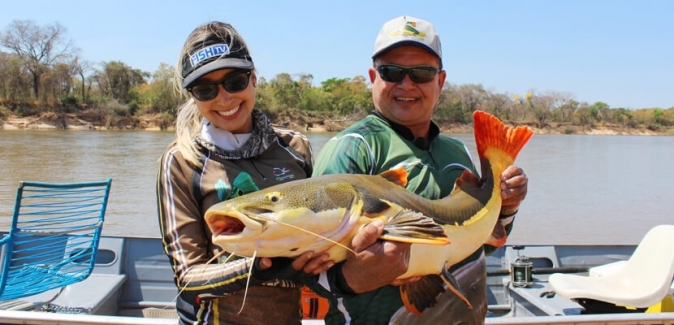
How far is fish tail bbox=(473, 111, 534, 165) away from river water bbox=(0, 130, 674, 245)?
1099 centimetres

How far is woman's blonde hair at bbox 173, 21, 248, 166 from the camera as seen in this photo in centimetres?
230

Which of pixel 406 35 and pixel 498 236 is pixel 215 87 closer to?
pixel 406 35

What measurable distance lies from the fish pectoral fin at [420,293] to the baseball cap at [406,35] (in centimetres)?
90

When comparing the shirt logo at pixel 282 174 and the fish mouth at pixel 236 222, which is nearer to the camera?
the fish mouth at pixel 236 222

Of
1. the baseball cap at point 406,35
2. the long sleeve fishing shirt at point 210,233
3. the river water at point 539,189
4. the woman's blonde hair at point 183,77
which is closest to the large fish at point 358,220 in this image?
the long sleeve fishing shirt at point 210,233

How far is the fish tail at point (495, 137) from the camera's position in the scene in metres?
2.41

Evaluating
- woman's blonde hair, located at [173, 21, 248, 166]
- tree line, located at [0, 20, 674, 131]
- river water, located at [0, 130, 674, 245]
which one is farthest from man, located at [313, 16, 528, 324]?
tree line, located at [0, 20, 674, 131]

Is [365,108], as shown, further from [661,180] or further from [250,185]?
[250,185]

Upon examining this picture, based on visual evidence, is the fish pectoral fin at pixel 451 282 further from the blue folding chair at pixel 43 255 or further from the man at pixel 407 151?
the blue folding chair at pixel 43 255

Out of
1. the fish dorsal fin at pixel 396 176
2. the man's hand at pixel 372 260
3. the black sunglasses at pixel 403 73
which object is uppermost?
the black sunglasses at pixel 403 73

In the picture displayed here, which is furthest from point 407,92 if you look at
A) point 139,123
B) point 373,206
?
point 139,123

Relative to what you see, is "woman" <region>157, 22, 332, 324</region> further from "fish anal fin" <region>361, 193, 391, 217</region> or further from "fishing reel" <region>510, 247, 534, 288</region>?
"fishing reel" <region>510, 247, 534, 288</region>

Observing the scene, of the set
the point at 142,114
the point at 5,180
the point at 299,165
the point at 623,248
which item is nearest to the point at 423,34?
the point at 299,165

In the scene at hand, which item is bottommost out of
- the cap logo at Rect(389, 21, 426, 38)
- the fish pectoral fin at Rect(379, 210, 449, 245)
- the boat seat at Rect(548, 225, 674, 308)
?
the boat seat at Rect(548, 225, 674, 308)
